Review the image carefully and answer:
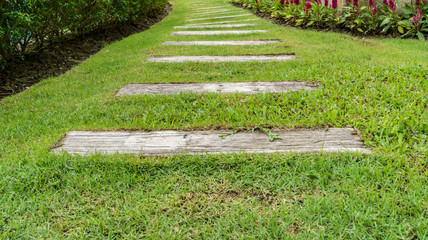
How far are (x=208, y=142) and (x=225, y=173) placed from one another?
0.29m

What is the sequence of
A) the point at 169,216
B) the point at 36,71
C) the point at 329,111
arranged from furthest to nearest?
the point at 36,71
the point at 329,111
the point at 169,216

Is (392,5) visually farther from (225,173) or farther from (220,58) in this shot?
(225,173)

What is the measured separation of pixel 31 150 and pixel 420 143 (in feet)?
7.22

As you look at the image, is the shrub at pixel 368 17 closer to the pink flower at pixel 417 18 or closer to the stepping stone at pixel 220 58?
the pink flower at pixel 417 18

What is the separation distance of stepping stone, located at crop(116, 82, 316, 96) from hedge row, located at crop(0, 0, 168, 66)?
1171mm

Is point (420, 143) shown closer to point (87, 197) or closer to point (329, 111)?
point (329, 111)

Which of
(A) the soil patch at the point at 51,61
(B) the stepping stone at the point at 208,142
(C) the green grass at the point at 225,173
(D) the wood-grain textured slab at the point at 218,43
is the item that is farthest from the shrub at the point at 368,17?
(A) the soil patch at the point at 51,61

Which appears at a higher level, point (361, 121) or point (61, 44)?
point (61, 44)

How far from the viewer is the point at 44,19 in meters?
3.42

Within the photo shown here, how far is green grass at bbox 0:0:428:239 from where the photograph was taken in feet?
3.81

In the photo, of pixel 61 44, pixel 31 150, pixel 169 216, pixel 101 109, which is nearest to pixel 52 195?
pixel 31 150

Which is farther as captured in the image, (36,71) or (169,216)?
(36,71)

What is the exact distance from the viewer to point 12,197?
4.47 feet

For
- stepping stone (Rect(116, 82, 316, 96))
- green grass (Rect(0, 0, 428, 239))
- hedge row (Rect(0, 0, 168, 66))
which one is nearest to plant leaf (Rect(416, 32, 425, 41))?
green grass (Rect(0, 0, 428, 239))
